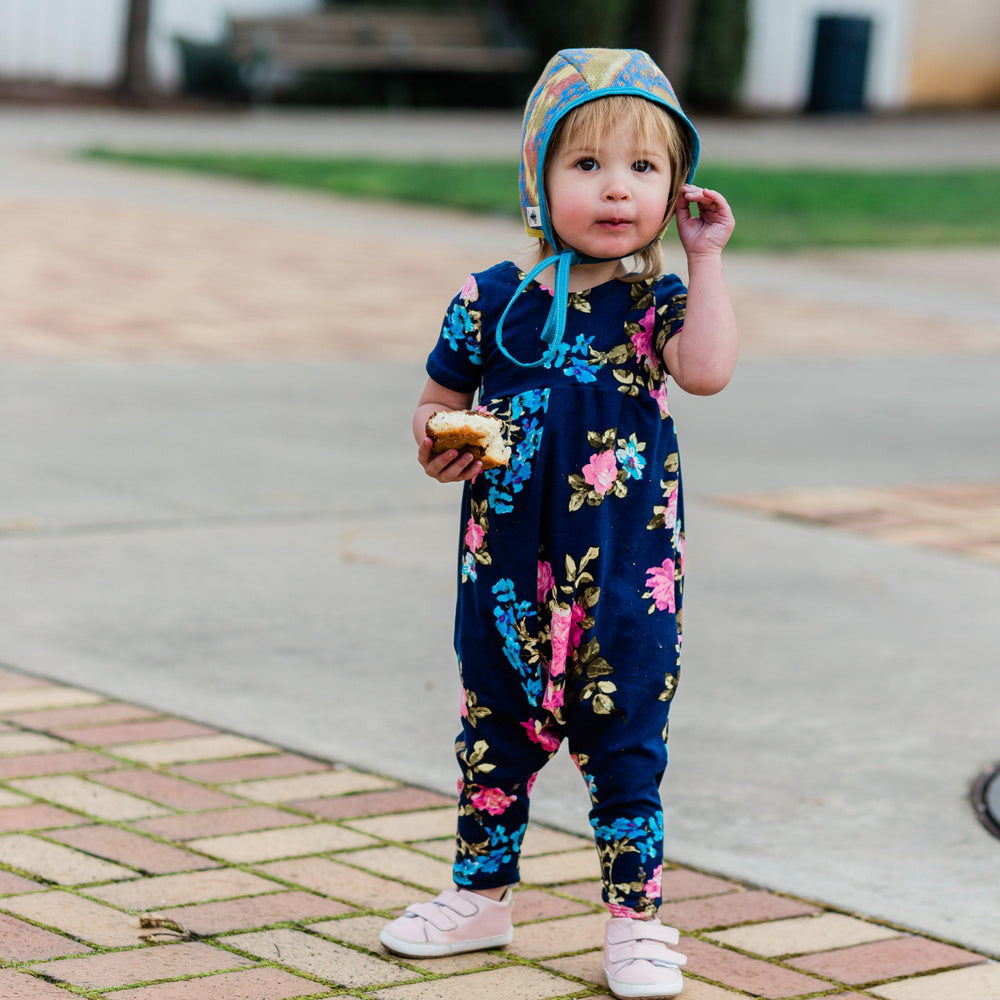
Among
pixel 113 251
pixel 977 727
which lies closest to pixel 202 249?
pixel 113 251

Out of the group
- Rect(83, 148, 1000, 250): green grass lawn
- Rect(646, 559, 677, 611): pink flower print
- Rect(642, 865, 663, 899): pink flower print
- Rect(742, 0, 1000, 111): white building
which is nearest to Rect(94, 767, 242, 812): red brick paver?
Rect(642, 865, 663, 899): pink flower print

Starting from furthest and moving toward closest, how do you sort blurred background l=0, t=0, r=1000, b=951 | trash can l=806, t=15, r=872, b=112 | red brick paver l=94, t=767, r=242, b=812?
trash can l=806, t=15, r=872, b=112
blurred background l=0, t=0, r=1000, b=951
red brick paver l=94, t=767, r=242, b=812

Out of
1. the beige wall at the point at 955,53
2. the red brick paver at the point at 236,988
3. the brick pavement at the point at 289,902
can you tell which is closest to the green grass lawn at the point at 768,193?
the brick pavement at the point at 289,902

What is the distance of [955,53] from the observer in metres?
27.3

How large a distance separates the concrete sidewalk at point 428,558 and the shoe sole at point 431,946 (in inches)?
2.5

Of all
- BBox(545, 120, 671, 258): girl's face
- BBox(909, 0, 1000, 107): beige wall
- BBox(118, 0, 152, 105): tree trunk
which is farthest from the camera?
BBox(909, 0, 1000, 107): beige wall

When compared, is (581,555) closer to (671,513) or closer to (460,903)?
(671,513)

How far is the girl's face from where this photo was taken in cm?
245

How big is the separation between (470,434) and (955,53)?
2677 centimetres

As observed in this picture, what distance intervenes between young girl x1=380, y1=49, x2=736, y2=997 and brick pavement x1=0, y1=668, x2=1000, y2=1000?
122 mm

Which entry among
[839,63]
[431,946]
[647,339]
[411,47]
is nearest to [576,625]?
[647,339]

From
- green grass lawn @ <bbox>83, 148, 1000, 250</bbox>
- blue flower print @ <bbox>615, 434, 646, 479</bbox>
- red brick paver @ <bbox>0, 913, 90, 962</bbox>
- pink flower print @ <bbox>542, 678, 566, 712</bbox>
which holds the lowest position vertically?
red brick paver @ <bbox>0, 913, 90, 962</bbox>

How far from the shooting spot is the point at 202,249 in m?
10.3

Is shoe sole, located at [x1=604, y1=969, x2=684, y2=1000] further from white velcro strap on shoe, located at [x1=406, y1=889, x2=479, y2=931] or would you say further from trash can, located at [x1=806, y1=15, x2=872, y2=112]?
trash can, located at [x1=806, y1=15, x2=872, y2=112]
